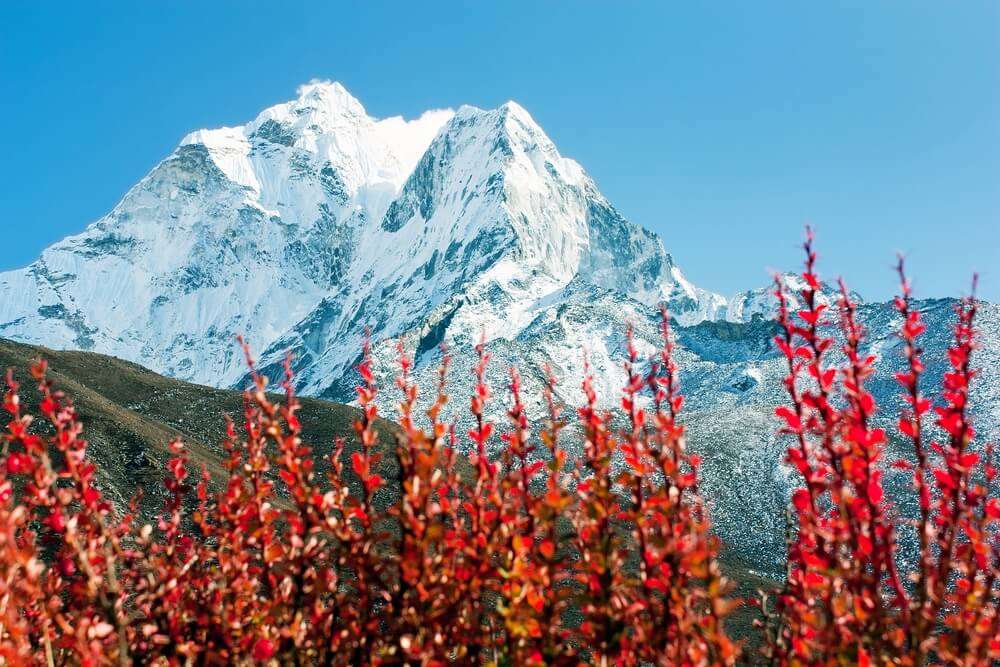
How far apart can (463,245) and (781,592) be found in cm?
19037

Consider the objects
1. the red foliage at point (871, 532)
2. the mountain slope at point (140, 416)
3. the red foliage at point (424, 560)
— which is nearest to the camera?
the red foliage at point (871, 532)

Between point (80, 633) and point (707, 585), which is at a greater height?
point (707, 585)

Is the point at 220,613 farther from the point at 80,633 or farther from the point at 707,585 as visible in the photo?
the point at 707,585

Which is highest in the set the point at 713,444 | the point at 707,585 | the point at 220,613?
the point at 713,444

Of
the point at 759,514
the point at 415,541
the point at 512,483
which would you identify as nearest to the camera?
the point at 415,541

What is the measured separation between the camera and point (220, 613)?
2.90m

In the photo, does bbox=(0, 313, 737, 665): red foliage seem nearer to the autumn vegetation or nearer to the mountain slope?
the autumn vegetation

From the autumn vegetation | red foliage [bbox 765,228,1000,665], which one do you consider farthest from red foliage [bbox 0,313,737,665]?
red foliage [bbox 765,228,1000,665]

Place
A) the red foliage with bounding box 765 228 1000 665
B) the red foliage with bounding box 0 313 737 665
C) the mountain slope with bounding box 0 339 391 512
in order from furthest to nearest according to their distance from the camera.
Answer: the mountain slope with bounding box 0 339 391 512 → the red foliage with bounding box 0 313 737 665 → the red foliage with bounding box 765 228 1000 665

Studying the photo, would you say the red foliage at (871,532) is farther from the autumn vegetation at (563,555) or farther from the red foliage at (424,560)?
the red foliage at (424,560)

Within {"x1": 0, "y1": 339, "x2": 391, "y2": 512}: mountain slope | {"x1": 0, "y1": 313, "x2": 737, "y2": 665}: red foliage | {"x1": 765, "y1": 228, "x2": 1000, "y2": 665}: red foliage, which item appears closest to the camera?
{"x1": 765, "y1": 228, "x2": 1000, "y2": 665}: red foliage

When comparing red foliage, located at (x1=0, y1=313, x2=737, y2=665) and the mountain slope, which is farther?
the mountain slope

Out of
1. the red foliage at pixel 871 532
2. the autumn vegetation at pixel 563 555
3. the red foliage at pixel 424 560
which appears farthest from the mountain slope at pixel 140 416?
the red foliage at pixel 871 532

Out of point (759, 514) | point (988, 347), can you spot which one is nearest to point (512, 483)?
point (759, 514)
